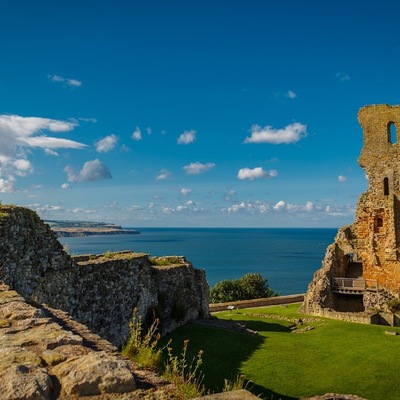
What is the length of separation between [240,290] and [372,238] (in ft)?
67.0

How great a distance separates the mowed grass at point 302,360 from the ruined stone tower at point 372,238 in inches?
405

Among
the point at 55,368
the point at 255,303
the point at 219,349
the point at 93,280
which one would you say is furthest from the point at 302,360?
the point at 255,303

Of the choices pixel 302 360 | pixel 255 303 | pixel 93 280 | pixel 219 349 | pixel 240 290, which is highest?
pixel 93 280

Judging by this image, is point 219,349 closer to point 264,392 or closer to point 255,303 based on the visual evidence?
point 264,392

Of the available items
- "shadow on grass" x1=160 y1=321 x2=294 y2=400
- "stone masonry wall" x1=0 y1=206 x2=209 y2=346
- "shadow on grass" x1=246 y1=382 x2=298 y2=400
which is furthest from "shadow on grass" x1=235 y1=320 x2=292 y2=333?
"shadow on grass" x1=246 y1=382 x2=298 y2=400

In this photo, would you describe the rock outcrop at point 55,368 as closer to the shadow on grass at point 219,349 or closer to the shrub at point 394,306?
the shadow on grass at point 219,349

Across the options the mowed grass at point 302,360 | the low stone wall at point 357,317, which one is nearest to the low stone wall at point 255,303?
the low stone wall at point 357,317

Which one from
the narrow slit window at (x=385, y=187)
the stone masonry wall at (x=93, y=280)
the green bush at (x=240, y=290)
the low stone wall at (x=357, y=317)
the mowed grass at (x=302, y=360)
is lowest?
the green bush at (x=240, y=290)

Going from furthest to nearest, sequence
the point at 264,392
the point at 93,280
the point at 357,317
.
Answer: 1. the point at 357,317
2. the point at 93,280
3. the point at 264,392

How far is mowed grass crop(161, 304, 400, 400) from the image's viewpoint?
47.8 ft

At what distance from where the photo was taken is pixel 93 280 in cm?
1534

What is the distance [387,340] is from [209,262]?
425 ft

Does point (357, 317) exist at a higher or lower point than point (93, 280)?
lower

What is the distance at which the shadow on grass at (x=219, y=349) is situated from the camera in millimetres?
14073
